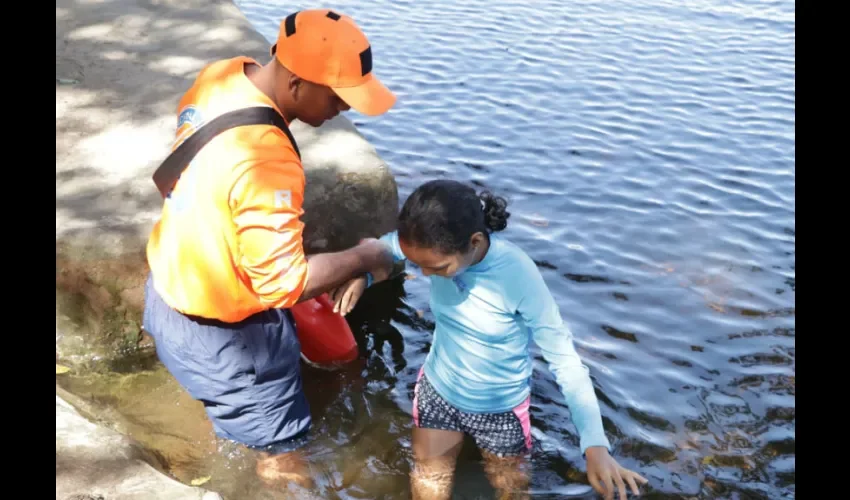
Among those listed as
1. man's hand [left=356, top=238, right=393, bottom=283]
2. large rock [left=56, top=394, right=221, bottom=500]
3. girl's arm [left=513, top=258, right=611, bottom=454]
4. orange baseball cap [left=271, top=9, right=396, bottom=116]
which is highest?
orange baseball cap [left=271, top=9, right=396, bottom=116]

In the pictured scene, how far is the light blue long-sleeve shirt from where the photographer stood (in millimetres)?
3205

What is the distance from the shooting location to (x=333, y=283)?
326 cm

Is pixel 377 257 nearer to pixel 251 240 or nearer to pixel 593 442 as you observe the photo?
pixel 251 240

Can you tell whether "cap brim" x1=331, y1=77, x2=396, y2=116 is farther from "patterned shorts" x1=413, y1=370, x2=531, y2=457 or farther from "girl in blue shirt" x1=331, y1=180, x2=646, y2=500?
"patterned shorts" x1=413, y1=370, x2=531, y2=457

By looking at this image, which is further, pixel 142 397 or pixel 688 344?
pixel 688 344

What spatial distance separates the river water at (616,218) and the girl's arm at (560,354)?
0.82m

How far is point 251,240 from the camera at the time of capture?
118 inches

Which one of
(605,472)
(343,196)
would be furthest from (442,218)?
(343,196)

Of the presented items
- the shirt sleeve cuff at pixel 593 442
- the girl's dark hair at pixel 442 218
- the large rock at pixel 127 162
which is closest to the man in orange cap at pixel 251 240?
the girl's dark hair at pixel 442 218

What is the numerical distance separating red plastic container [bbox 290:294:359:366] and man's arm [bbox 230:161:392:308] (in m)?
1.01

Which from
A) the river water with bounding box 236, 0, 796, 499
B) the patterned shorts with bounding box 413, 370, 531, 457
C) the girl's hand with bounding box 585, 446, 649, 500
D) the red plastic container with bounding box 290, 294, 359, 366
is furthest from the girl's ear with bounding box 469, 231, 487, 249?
the river water with bounding box 236, 0, 796, 499
